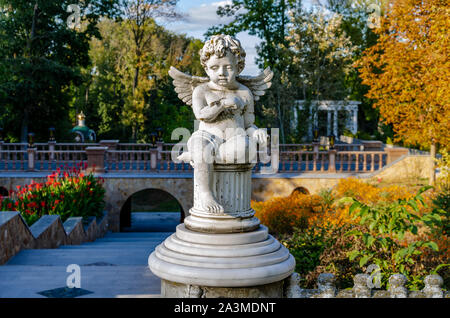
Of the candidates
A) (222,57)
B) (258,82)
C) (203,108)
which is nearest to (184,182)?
(258,82)

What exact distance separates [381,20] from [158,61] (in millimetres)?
15316

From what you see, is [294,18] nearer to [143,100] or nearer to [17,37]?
[143,100]

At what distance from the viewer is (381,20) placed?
48.0 ft

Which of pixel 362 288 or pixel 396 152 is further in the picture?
pixel 396 152

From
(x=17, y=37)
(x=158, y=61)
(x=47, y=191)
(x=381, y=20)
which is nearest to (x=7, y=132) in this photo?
(x=17, y=37)

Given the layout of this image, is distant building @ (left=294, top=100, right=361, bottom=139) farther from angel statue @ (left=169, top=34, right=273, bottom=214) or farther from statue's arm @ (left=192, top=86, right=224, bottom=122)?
statue's arm @ (left=192, top=86, right=224, bottom=122)

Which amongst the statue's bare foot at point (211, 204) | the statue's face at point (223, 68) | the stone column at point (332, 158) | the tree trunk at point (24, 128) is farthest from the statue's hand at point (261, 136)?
the tree trunk at point (24, 128)

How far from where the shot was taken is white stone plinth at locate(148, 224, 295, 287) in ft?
13.4

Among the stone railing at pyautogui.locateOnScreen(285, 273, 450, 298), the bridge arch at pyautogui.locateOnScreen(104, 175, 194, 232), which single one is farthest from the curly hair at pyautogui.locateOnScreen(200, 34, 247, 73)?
the bridge arch at pyautogui.locateOnScreen(104, 175, 194, 232)

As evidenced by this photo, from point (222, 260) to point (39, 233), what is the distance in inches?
193

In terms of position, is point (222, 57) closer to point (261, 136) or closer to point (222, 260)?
point (261, 136)

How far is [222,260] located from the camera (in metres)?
4.17

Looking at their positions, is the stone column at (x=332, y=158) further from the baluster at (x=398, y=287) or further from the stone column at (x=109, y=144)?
the baluster at (x=398, y=287)

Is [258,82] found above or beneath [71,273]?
above
